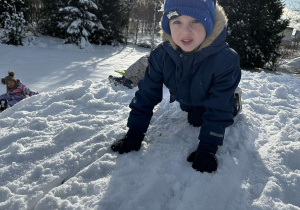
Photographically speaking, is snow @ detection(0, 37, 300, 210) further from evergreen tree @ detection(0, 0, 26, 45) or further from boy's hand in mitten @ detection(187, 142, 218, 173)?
evergreen tree @ detection(0, 0, 26, 45)

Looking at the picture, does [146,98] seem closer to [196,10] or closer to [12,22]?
[196,10]

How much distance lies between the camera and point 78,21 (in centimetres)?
1062

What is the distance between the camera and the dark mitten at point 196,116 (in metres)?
2.08

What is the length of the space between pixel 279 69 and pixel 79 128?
11.3 m

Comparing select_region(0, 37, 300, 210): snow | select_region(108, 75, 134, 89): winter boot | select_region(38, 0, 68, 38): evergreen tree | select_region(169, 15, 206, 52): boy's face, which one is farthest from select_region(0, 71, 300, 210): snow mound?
select_region(38, 0, 68, 38): evergreen tree

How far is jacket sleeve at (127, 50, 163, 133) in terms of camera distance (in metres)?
1.79

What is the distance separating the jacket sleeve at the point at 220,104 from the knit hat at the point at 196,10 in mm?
316

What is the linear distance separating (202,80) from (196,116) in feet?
1.78

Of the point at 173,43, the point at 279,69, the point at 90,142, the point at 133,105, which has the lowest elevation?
the point at 279,69

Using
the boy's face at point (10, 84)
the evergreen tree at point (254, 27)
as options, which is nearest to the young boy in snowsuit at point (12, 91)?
the boy's face at point (10, 84)

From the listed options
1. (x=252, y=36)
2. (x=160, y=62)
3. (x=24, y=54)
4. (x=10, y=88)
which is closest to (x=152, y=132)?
(x=160, y=62)

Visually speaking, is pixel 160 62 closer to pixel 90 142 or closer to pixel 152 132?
pixel 152 132

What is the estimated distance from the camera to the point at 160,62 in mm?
1783

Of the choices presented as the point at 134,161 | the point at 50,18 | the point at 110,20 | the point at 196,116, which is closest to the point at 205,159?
the point at 134,161
